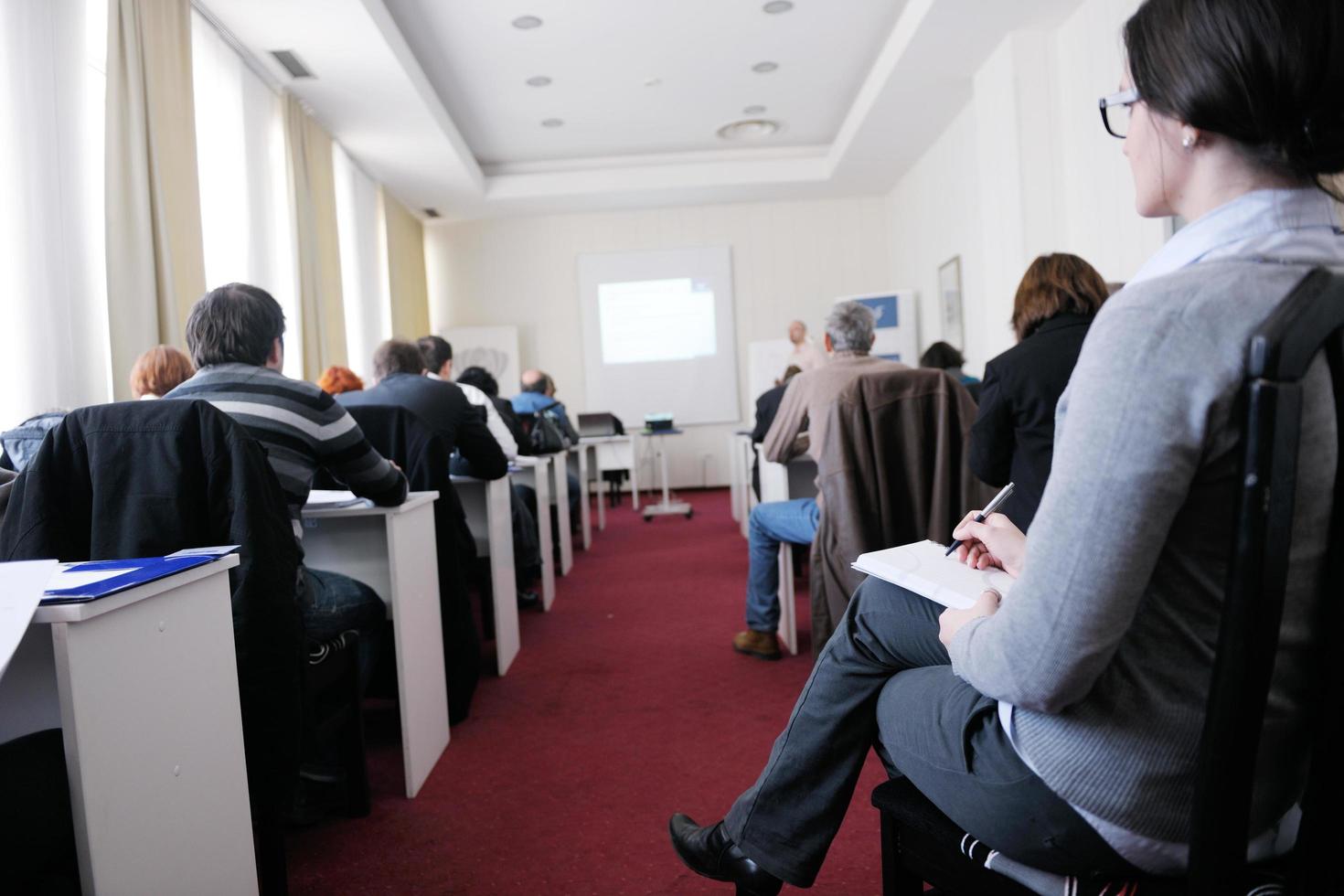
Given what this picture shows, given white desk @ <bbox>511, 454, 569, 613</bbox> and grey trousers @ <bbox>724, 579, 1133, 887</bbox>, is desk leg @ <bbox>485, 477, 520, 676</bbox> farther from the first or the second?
grey trousers @ <bbox>724, 579, 1133, 887</bbox>

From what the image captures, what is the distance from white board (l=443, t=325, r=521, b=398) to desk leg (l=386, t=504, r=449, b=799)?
255 inches

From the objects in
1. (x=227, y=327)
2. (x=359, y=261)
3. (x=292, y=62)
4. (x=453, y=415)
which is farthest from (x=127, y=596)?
(x=359, y=261)

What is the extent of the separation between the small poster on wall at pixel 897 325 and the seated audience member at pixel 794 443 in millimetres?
5042

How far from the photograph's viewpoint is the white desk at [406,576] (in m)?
2.15

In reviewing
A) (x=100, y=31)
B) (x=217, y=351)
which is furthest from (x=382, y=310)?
(x=217, y=351)

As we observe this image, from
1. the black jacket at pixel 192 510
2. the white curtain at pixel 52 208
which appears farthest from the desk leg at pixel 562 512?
the black jacket at pixel 192 510

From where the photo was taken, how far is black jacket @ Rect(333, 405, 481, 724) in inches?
104

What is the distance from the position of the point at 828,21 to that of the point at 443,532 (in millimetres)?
4164

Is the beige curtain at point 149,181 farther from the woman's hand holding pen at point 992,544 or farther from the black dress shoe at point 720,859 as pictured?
the woman's hand holding pen at point 992,544

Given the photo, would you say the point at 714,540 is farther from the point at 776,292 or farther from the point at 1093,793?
the point at 1093,793

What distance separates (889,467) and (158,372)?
2.12 metres

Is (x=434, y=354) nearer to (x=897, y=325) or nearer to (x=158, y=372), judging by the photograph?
(x=158, y=372)

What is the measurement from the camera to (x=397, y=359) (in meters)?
3.36

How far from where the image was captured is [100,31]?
3576mm
